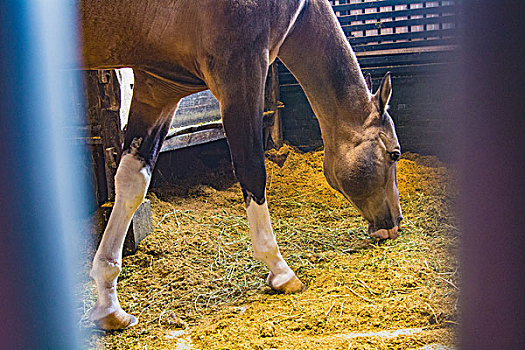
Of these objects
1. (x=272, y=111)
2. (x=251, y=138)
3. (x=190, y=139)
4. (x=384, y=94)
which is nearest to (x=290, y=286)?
(x=251, y=138)

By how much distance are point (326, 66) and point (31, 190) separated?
6.63 ft

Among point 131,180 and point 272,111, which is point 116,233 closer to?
point 131,180

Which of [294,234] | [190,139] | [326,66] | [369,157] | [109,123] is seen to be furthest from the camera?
[190,139]

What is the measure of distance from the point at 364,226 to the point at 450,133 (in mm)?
3041

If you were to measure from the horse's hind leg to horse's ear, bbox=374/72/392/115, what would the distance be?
3.77 feet

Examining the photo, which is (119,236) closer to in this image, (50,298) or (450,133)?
(50,298)

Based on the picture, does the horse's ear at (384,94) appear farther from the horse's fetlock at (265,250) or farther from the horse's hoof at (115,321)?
the horse's hoof at (115,321)

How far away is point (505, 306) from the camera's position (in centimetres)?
48

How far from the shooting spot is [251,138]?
213 centimetres

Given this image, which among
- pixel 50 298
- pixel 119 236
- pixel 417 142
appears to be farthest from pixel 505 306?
pixel 417 142

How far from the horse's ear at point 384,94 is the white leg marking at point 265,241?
3.08 feet

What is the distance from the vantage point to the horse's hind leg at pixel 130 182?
2066mm

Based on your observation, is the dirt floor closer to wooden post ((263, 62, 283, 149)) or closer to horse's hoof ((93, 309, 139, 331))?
horse's hoof ((93, 309, 139, 331))

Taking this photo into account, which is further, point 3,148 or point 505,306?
point 3,148
